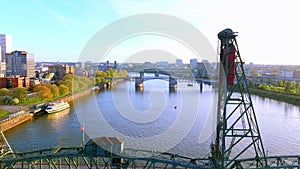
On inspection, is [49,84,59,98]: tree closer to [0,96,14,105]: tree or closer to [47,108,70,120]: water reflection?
[0,96,14,105]: tree

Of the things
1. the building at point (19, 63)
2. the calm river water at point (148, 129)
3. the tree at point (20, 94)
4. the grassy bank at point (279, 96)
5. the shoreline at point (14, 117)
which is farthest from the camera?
the building at point (19, 63)

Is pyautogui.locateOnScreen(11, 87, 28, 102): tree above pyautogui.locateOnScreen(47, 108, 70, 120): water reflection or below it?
above

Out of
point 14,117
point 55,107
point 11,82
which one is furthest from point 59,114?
point 11,82

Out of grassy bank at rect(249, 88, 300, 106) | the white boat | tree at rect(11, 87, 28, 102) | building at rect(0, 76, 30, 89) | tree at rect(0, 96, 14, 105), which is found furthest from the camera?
building at rect(0, 76, 30, 89)

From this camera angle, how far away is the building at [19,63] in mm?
36612

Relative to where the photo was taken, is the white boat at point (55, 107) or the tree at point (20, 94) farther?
the tree at point (20, 94)

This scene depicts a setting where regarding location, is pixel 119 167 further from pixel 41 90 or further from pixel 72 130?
pixel 41 90

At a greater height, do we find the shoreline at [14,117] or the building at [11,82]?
the building at [11,82]

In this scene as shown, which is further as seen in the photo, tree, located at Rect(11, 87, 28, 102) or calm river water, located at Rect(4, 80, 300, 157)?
tree, located at Rect(11, 87, 28, 102)

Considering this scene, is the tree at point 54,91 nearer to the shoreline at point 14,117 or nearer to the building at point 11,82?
the building at point 11,82

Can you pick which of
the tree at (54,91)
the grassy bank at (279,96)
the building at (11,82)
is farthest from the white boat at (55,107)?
the grassy bank at (279,96)

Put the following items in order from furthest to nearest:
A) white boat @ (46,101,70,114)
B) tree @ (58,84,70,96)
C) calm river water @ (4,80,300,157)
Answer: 1. tree @ (58,84,70,96)
2. white boat @ (46,101,70,114)
3. calm river water @ (4,80,300,157)

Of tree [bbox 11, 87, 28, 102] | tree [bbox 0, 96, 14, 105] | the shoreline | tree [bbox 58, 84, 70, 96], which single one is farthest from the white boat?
tree [bbox 58, 84, 70, 96]

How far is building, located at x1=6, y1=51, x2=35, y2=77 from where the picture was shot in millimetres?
36612
